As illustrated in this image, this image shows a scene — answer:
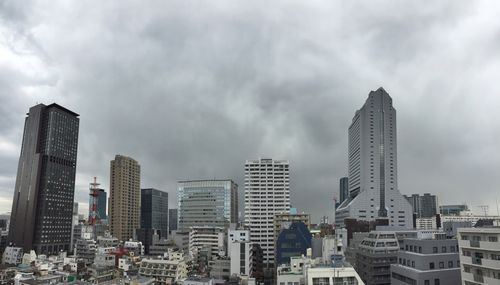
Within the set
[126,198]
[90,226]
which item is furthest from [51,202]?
[126,198]

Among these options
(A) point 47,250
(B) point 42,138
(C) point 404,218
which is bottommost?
(A) point 47,250

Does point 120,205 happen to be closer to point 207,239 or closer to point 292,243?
point 207,239

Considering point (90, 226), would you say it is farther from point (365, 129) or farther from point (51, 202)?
point (365, 129)

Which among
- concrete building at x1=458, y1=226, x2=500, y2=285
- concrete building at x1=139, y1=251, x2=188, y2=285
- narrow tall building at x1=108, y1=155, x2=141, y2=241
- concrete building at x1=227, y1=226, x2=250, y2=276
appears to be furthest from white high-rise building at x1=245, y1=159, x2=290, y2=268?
concrete building at x1=458, y1=226, x2=500, y2=285

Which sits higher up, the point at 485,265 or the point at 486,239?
the point at 486,239

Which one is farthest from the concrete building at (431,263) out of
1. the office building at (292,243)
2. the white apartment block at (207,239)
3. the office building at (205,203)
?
the office building at (205,203)
